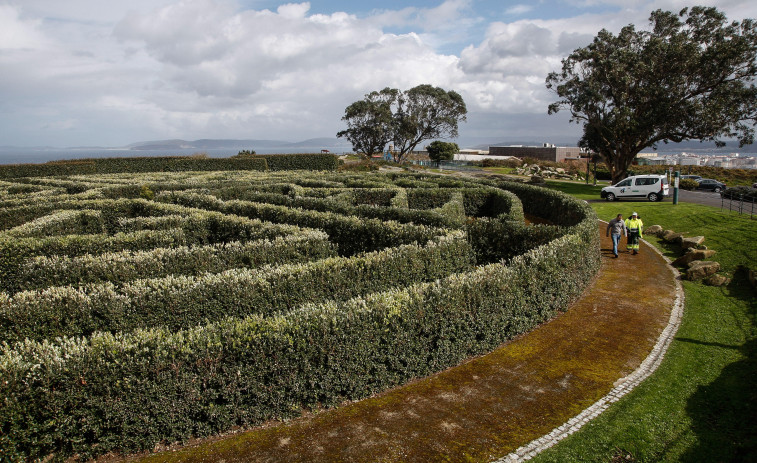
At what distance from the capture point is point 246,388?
20.5 feet

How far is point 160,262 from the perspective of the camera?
10.2 metres

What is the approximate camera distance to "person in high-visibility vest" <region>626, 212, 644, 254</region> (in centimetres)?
1599

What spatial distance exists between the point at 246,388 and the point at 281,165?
46.0m

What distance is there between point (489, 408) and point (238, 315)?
5.04 m

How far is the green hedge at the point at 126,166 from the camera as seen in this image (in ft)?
116

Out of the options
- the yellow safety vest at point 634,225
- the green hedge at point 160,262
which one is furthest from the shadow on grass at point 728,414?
the green hedge at point 160,262

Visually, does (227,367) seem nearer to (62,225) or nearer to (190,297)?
(190,297)

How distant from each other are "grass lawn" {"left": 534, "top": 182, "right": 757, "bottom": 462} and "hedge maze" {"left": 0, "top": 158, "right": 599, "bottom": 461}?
2601mm

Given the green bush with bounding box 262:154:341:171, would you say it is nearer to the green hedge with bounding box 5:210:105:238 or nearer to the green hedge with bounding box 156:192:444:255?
the green hedge with bounding box 156:192:444:255

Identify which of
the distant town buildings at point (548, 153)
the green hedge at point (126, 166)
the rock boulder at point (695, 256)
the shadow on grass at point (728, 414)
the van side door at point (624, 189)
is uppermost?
the distant town buildings at point (548, 153)

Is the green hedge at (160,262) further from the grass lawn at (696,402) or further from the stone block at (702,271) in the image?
the stone block at (702,271)

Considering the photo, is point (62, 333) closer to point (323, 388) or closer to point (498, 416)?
point (323, 388)

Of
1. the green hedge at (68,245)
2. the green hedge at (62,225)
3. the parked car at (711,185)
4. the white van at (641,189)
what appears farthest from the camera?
the parked car at (711,185)

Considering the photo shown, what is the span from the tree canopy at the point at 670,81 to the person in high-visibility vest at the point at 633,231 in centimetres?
2040
